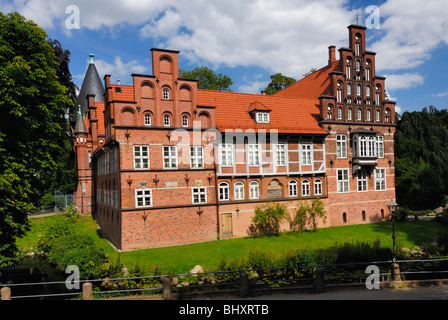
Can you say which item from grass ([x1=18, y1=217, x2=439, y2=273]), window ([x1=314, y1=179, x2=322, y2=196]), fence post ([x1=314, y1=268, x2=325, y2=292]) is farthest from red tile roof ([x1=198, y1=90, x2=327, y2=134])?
fence post ([x1=314, y1=268, x2=325, y2=292])

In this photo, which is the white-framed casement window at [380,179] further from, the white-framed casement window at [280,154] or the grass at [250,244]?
the white-framed casement window at [280,154]

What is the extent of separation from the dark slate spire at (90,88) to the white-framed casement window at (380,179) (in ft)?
109

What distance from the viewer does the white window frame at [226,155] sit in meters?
23.4

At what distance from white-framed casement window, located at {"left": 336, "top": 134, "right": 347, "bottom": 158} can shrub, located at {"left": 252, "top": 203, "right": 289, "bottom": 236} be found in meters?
7.42

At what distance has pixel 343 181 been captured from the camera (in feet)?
89.6

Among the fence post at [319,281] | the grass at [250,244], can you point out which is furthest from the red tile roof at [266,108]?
the fence post at [319,281]

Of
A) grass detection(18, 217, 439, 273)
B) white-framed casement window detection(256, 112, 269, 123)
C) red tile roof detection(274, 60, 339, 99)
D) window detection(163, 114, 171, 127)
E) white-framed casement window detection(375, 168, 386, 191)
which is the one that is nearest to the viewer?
grass detection(18, 217, 439, 273)

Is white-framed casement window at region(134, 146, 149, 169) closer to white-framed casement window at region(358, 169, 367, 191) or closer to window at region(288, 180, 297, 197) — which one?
window at region(288, 180, 297, 197)

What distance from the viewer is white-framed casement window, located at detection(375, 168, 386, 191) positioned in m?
28.8

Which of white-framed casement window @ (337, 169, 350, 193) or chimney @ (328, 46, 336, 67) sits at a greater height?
chimney @ (328, 46, 336, 67)

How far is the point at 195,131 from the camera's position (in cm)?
2238

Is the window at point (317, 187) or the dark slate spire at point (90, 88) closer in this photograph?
the window at point (317, 187)

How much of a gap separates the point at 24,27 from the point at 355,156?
2493 cm
